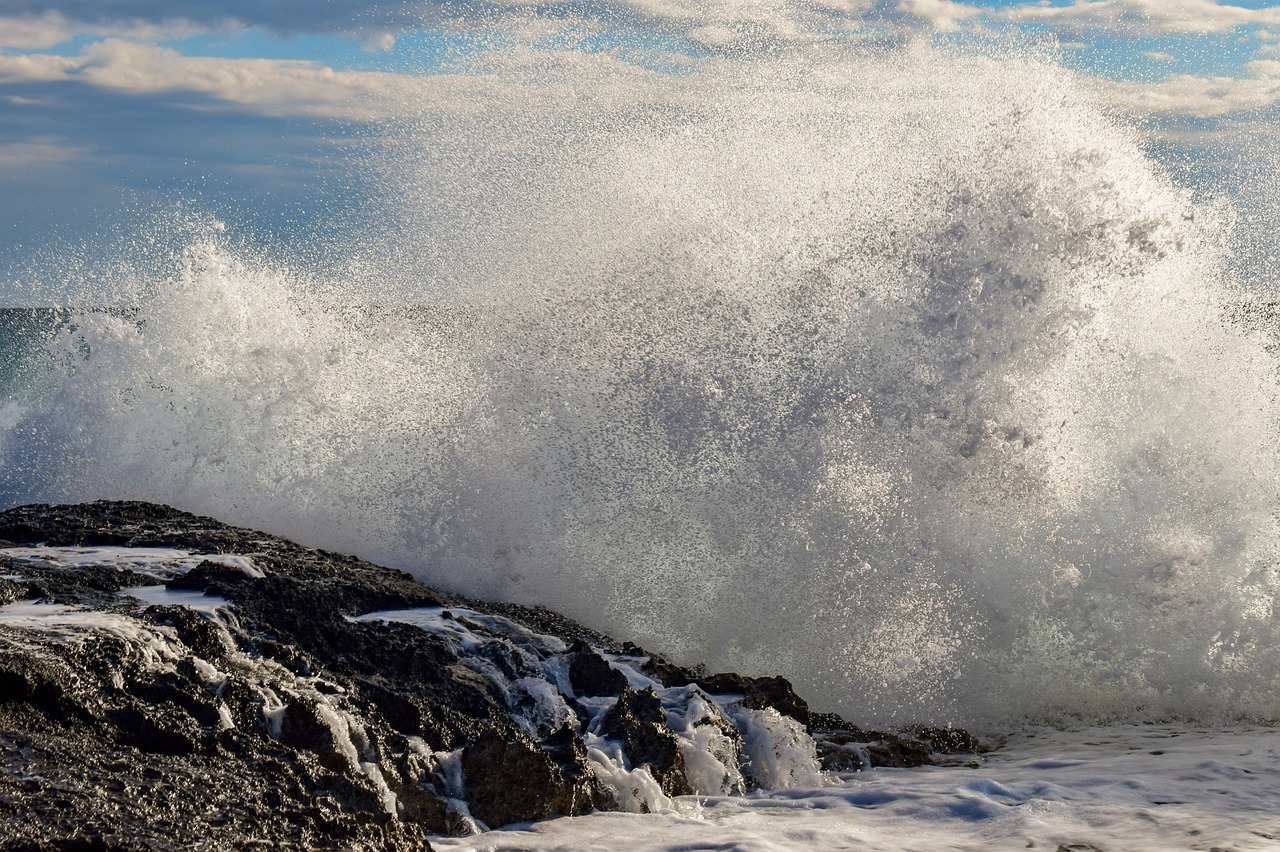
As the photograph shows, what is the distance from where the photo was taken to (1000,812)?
16.0 ft

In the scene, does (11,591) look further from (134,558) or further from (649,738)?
(649,738)

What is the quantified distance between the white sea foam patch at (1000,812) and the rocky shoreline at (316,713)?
0.21m

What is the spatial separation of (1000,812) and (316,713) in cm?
287

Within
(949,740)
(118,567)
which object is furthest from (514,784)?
(949,740)

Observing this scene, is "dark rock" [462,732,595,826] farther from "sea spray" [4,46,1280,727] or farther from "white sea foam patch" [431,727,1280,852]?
"sea spray" [4,46,1280,727]

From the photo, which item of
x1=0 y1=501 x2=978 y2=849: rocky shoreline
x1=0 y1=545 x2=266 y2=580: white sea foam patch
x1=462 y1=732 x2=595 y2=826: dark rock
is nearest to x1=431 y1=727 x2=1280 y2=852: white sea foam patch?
x1=462 y1=732 x2=595 y2=826: dark rock

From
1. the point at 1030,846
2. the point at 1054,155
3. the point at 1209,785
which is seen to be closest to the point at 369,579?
the point at 1030,846

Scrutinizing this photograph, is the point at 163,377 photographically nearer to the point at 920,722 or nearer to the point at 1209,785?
the point at 920,722

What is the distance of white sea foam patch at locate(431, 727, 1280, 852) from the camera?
4262 millimetres

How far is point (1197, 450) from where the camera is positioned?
8.31 metres

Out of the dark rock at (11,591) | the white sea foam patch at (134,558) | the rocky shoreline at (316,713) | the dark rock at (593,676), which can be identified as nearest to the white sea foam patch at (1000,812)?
the rocky shoreline at (316,713)

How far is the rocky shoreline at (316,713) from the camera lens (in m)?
3.37

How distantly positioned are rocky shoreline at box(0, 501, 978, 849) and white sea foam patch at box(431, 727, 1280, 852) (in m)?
0.21

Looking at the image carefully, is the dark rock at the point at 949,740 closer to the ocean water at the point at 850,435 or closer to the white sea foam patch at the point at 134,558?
the ocean water at the point at 850,435
